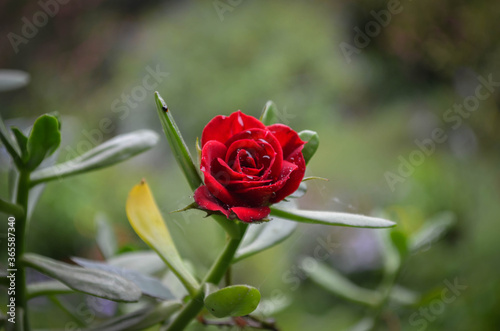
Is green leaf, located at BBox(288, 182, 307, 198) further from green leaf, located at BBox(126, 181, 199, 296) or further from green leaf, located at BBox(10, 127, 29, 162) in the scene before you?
green leaf, located at BBox(10, 127, 29, 162)

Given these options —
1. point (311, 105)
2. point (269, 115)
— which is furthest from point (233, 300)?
point (311, 105)

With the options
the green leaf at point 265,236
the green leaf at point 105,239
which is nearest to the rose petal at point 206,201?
the green leaf at point 265,236

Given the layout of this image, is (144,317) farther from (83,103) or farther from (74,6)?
(74,6)

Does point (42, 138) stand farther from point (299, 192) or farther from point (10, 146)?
point (299, 192)

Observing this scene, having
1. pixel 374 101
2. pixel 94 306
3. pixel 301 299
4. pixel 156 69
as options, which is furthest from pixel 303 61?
pixel 94 306

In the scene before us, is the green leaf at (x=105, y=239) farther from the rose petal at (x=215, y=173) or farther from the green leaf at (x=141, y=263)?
the rose petal at (x=215, y=173)

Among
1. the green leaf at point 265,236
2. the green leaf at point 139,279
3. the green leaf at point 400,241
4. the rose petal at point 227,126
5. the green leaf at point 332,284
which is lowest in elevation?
the green leaf at point 332,284

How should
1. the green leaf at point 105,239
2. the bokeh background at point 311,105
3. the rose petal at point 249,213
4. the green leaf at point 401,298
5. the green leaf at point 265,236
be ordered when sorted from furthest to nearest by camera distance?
the bokeh background at point 311,105, the green leaf at point 401,298, the green leaf at point 105,239, the green leaf at point 265,236, the rose petal at point 249,213

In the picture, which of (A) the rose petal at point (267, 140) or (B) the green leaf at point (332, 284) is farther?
(B) the green leaf at point (332, 284)
